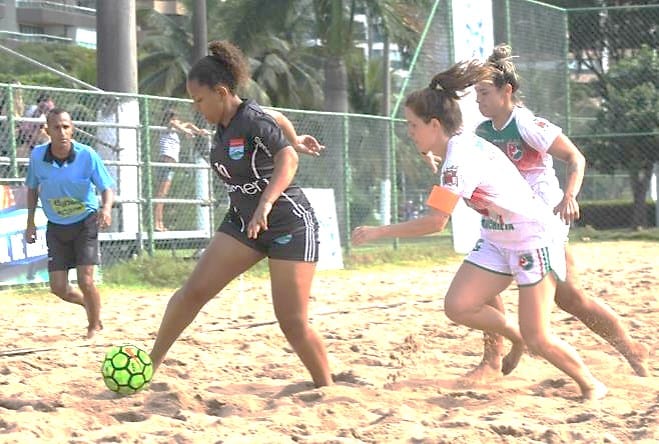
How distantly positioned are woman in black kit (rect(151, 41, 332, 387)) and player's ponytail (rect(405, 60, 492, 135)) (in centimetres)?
68

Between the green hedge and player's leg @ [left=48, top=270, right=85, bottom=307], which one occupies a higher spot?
the green hedge

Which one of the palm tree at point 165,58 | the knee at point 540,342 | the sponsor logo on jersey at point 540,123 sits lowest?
the knee at point 540,342

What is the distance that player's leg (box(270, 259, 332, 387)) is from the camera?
5688mm

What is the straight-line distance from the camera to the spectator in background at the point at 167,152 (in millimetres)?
13750

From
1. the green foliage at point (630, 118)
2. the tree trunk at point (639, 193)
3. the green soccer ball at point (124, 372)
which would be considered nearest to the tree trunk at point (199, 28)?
the green foliage at point (630, 118)

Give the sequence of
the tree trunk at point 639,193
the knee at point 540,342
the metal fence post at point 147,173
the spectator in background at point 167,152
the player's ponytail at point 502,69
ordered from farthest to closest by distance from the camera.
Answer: the tree trunk at point 639,193, the spectator in background at point 167,152, the metal fence post at point 147,173, the player's ponytail at point 502,69, the knee at point 540,342

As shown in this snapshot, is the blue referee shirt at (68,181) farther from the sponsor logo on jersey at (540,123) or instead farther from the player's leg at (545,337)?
the player's leg at (545,337)

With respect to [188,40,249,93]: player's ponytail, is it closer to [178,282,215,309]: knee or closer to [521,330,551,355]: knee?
[178,282,215,309]: knee

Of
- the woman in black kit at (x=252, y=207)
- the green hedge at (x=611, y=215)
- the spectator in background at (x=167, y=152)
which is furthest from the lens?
the green hedge at (x=611, y=215)

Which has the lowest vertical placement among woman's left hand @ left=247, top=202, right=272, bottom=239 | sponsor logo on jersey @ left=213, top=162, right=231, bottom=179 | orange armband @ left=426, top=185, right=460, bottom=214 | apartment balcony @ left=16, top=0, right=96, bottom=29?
woman's left hand @ left=247, top=202, right=272, bottom=239

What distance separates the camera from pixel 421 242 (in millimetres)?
17984

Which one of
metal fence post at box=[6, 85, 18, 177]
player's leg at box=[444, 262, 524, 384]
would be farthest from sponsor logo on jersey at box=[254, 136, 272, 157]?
metal fence post at box=[6, 85, 18, 177]

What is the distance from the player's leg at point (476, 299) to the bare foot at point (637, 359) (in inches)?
34.5

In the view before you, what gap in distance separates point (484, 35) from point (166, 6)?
2072 inches
